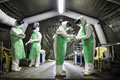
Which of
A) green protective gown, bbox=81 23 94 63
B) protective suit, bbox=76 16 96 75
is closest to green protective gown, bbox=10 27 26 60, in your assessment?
protective suit, bbox=76 16 96 75

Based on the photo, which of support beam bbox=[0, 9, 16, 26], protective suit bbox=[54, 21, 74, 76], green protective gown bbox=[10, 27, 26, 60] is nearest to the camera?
protective suit bbox=[54, 21, 74, 76]

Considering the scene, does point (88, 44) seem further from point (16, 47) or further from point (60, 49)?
point (16, 47)

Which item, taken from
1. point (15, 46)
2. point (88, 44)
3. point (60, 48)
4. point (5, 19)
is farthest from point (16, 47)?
point (88, 44)

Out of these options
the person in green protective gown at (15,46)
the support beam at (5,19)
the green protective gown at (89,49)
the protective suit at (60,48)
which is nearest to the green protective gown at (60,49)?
the protective suit at (60,48)

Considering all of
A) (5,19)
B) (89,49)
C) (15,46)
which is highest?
(5,19)

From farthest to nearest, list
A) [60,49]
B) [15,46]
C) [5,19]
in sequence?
1. [5,19]
2. [15,46]
3. [60,49]

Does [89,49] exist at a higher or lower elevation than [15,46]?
lower

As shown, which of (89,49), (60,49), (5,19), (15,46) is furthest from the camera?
(5,19)

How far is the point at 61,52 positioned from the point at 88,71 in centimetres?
85

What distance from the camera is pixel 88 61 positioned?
3148 mm

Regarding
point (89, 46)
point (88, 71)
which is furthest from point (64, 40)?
point (88, 71)

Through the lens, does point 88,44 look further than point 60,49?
Yes

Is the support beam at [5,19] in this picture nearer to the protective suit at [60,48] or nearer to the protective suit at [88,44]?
the protective suit at [60,48]

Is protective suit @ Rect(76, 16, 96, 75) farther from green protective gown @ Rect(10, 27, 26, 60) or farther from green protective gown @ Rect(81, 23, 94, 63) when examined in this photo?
green protective gown @ Rect(10, 27, 26, 60)
